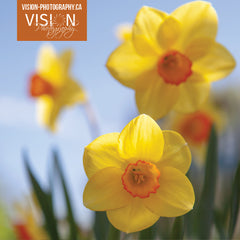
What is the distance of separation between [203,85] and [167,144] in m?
0.29

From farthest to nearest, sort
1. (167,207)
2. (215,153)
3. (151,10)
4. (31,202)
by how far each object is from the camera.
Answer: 1. (31,202)
2. (215,153)
3. (151,10)
4. (167,207)

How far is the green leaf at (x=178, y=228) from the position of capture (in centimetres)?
75

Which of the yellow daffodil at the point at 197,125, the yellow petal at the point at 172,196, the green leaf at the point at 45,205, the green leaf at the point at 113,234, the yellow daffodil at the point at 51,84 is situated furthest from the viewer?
the yellow daffodil at the point at 197,125

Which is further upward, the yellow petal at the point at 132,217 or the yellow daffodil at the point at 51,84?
the yellow daffodil at the point at 51,84

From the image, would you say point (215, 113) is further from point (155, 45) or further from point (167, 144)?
point (167, 144)

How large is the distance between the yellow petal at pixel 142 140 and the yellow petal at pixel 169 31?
299 mm

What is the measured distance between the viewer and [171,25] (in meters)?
0.79

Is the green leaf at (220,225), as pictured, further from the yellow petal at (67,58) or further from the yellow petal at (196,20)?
the yellow petal at (67,58)

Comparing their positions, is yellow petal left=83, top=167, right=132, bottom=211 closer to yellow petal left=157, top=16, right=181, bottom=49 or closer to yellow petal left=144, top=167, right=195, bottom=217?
yellow petal left=144, top=167, right=195, bottom=217

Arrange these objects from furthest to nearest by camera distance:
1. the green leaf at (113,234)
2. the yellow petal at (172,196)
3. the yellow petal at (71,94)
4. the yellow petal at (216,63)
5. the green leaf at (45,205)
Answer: the yellow petal at (71,94)
the green leaf at (45,205)
the yellow petal at (216,63)
the green leaf at (113,234)
the yellow petal at (172,196)

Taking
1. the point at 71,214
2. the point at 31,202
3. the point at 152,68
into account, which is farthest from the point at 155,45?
the point at 31,202

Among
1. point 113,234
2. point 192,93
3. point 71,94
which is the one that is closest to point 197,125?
point 71,94

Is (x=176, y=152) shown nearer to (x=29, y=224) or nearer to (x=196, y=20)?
(x=196, y=20)

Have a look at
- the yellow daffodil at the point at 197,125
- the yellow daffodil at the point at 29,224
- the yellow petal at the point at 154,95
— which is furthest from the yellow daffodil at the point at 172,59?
the yellow daffodil at the point at 197,125
